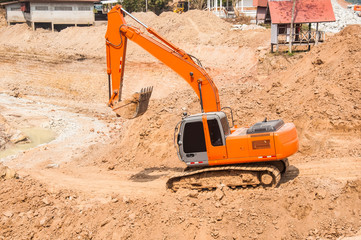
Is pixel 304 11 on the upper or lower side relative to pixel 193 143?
upper

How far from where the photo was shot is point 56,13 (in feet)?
163

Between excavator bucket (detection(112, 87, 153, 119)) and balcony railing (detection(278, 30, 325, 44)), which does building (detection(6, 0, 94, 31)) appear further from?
excavator bucket (detection(112, 87, 153, 119))

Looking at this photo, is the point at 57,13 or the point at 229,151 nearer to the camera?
the point at 229,151

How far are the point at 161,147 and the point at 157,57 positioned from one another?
16.8 feet

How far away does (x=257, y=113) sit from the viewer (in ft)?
57.3

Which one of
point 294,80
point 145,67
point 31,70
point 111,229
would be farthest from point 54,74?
point 111,229

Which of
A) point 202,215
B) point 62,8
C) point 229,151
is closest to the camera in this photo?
point 202,215

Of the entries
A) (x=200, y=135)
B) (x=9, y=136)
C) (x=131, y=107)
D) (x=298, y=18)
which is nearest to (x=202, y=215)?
(x=200, y=135)

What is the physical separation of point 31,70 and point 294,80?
2161 centimetres

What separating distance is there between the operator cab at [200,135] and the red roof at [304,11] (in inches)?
737

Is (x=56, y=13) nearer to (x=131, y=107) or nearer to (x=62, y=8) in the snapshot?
(x=62, y=8)

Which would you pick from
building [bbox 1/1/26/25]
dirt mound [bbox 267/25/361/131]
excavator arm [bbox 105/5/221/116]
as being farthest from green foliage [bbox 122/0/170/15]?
excavator arm [bbox 105/5/221/116]

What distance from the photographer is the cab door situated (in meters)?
11.5

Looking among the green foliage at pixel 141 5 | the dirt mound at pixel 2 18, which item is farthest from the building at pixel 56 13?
the green foliage at pixel 141 5
